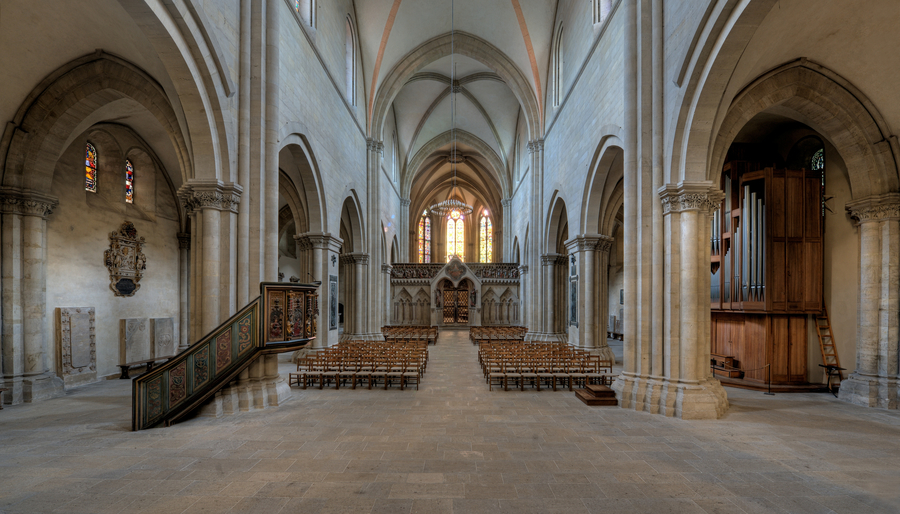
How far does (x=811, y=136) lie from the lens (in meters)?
11.4

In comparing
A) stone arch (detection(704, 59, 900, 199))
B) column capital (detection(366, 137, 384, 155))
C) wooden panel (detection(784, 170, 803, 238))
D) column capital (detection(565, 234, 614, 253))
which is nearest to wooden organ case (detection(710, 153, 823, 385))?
wooden panel (detection(784, 170, 803, 238))

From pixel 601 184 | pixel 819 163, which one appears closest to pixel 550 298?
pixel 601 184

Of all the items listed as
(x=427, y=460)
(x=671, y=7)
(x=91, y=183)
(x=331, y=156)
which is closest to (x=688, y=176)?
(x=671, y=7)

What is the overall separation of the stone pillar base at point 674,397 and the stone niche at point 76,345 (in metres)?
12.9

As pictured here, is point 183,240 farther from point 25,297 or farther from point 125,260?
point 25,297

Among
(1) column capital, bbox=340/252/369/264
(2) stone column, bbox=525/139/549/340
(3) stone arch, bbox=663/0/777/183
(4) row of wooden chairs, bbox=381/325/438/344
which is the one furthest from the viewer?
(4) row of wooden chairs, bbox=381/325/438/344

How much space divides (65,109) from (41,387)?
6.04 meters

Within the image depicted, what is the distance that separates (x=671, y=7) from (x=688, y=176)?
3273mm

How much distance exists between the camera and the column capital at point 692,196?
841 centimetres

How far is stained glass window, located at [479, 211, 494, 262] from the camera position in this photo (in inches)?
1902

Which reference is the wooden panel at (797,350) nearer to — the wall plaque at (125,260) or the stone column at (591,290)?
the stone column at (591,290)

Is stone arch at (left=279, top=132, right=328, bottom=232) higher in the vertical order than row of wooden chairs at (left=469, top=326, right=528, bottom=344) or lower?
higher

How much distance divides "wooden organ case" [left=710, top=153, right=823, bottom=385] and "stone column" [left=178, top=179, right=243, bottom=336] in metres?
11.8

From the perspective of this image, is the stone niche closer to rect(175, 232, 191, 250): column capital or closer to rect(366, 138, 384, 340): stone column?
rect(175, 232, 191, 250): column capital
